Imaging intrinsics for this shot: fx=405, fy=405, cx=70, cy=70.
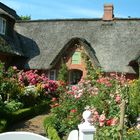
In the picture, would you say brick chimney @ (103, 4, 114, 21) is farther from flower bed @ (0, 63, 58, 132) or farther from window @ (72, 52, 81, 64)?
flower bed @ (0, 63, 58, 132)

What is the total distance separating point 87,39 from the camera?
30422 millimetres

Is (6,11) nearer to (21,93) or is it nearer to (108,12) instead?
(108,12)

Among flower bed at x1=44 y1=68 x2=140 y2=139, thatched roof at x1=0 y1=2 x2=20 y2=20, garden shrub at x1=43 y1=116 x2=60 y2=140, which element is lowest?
garden shrub at x1=43 y1=116 x2=60 y2=140

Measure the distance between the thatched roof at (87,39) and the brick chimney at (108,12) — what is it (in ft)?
1.62

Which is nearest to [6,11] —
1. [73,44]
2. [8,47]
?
[8,47]

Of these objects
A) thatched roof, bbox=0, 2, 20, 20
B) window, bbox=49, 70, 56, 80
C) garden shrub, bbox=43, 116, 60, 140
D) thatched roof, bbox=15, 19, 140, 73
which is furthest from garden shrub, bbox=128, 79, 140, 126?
thatched roof, bbox=0, 2, 20, 20

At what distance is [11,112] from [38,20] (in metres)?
19.0

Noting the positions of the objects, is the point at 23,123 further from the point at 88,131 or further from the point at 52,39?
the point at 52,39

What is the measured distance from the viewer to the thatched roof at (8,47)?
86.0ft

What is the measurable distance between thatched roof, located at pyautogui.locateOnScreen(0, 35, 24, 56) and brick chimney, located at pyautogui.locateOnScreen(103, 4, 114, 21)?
7398 millimetres

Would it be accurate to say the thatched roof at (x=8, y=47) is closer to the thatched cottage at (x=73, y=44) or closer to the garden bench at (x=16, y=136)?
the thatched cottage at (x=73, y=44)

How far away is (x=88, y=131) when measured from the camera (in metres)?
5.11

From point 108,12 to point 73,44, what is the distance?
503 cm

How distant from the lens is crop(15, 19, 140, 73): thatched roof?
28.5 metres
